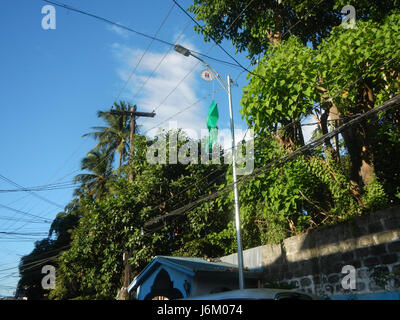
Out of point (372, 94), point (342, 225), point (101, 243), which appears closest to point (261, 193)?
point (342, 225)

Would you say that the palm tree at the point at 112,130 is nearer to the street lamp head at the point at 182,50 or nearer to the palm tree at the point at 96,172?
the palm tree at the point at 96,172

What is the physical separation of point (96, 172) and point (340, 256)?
→ 29.4 meters

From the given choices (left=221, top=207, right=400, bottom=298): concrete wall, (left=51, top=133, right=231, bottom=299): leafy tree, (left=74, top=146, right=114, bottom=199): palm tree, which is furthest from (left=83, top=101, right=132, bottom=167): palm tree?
(left=221, top=207, right=400, bottom=298): concrete wall

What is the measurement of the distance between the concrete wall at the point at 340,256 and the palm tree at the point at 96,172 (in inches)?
968

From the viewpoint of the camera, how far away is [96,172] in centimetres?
3400

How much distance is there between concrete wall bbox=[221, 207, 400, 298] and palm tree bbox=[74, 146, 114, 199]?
2459 centimetres

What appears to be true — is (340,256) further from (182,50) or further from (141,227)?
(141,227)

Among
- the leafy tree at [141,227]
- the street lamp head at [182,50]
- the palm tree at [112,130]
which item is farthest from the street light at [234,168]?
the palm tree at [112,130]

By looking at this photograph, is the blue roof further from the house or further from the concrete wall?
the concrete wall

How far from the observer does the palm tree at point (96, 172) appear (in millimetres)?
32281

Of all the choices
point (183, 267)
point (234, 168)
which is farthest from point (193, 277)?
point (234, 168)
